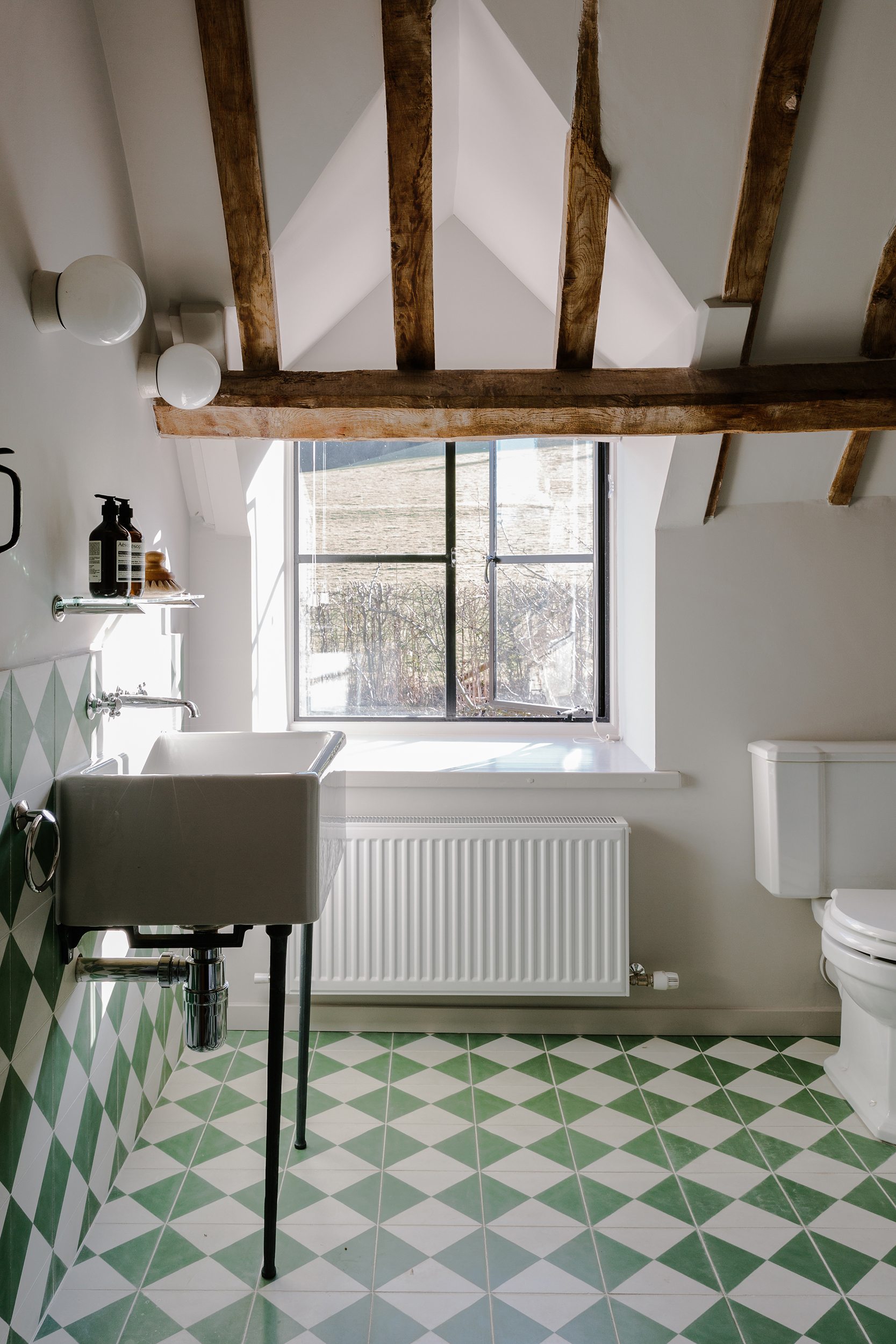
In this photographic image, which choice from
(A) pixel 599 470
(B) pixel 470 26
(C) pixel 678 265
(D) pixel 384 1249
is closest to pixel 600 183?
(C) pixel 678 265

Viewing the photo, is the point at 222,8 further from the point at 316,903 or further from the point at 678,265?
the point at 316,903

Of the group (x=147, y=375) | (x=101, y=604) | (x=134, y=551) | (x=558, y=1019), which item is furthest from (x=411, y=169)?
(x=558, y=1019)

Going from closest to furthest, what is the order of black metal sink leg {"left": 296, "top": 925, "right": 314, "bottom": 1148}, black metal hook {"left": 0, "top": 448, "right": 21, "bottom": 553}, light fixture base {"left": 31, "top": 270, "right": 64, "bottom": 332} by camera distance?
black metal hook {"left": 0, "top": 448, "right": 21, "bottom": 553}, light fixture base {"left": 31, "top": 270, "right": 64, "bottom": 332}, black metal sink leg {"left": 296, "top": 925, "right": 314, "bottom": 1148}

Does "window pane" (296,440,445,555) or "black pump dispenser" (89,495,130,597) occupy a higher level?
"window pane" (296,440,445,555)

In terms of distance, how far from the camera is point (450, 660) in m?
3.37

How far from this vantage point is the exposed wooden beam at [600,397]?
7.82 ft

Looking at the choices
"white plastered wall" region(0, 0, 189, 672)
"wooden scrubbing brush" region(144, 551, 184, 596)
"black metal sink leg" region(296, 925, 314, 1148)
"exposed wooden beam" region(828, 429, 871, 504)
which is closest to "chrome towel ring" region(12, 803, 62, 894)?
"white plastered wall" region(0, 0, 189, 672)

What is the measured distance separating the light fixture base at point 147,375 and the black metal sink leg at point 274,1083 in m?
1.33

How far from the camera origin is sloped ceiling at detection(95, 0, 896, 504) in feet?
6.43

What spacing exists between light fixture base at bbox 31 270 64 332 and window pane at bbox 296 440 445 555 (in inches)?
64.2

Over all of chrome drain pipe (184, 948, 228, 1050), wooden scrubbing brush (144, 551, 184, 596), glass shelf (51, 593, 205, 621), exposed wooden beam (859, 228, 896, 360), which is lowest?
chrome drain pipe (184, 948, 228, 1050)

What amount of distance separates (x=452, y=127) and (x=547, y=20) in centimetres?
54

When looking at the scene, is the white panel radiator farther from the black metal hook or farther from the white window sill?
the black metal hook

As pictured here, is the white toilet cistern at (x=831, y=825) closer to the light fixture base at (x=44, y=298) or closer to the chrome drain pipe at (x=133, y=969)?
the chrome drain pipe at (x=133, y=969)
